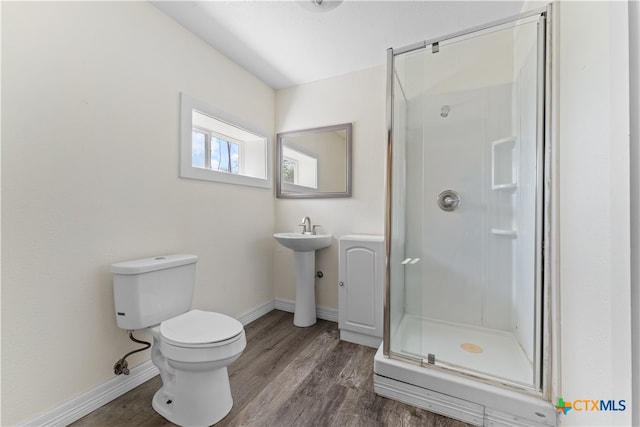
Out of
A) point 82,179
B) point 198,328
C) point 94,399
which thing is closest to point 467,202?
point 198,328

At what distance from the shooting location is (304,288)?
239cm

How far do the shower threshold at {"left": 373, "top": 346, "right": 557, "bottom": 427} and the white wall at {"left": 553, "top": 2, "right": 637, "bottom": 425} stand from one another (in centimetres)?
13

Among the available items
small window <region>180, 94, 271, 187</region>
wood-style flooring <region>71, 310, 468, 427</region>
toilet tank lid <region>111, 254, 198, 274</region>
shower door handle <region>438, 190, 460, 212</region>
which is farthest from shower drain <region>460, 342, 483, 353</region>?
small window <region>180, 94, 271, 187</region>

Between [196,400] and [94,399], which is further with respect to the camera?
[94,399]

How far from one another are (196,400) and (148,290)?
61 centimetres

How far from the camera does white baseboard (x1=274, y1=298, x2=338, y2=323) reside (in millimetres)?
2496

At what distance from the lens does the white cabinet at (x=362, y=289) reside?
6.62ft

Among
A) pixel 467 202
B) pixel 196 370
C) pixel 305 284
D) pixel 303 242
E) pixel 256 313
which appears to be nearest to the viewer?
pixel 196 370

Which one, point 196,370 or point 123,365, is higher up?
point 196,370

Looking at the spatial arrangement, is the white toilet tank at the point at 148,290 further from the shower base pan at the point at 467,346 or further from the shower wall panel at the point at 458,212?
the shower wall panel at the point at 458,212

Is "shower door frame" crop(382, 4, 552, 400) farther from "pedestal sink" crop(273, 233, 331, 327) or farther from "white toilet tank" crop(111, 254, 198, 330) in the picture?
"white toilet tank" crop(111, 254, 198, 330)

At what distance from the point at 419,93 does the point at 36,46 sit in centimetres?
212

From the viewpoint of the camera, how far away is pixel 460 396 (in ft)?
4.33

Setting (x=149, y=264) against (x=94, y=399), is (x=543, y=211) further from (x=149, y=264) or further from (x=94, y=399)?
(x=94, y=399)
